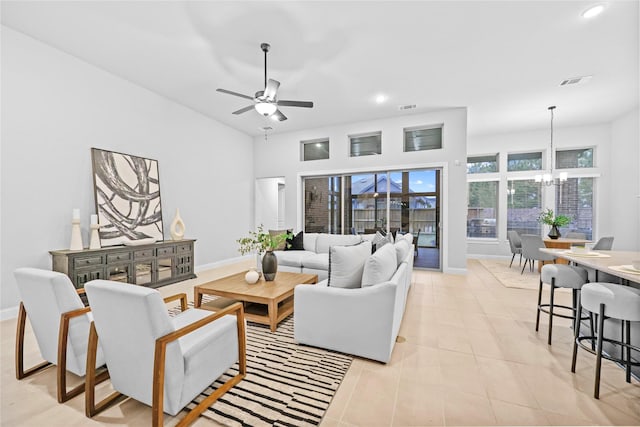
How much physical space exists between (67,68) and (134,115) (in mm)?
933

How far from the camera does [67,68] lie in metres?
3.46

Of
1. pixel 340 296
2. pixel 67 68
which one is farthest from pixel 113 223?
pixel 340 296

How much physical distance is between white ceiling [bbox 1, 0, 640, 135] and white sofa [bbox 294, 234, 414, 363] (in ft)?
8.53

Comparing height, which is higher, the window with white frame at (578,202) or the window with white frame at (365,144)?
the window with white frame at (365,144)

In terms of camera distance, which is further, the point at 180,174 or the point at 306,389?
the point at 180,174

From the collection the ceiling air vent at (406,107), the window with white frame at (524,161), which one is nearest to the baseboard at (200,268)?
the ceiling air vent at (406,107)

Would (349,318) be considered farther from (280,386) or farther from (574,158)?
(574,158)

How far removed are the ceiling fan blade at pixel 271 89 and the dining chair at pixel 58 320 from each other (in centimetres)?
262

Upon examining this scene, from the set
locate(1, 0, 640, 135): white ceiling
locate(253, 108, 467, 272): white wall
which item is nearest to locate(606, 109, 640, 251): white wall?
locate(1, 0, 640, 135): white ceiling

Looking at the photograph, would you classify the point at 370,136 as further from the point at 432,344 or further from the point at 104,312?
the point at 104,312

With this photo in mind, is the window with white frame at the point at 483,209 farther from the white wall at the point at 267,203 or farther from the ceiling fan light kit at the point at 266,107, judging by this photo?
the ceiling fan light kit at the point at 266,107

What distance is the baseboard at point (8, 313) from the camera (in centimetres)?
292

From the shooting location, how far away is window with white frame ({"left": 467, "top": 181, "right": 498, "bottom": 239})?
704 cm

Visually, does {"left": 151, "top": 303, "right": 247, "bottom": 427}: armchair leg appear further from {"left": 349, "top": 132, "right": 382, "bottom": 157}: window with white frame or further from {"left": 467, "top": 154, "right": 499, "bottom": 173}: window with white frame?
{"left": 467, "top": 154, "right": 499, "bottom": 173}: window with white frame
